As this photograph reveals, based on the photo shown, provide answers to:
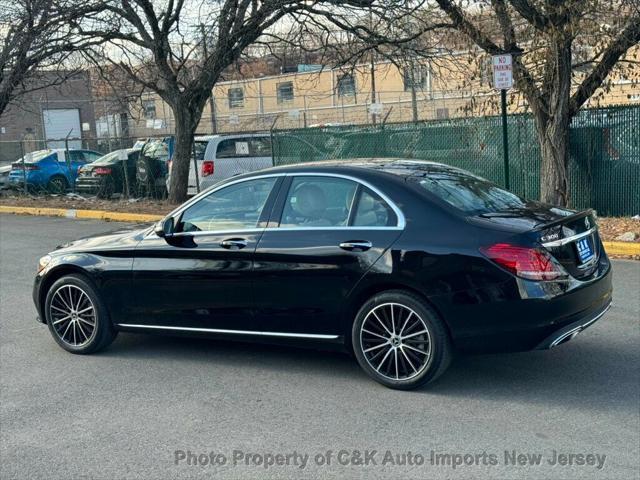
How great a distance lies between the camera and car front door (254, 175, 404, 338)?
5.18m

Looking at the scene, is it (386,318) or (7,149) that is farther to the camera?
(7,149)

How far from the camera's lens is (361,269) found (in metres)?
5.13

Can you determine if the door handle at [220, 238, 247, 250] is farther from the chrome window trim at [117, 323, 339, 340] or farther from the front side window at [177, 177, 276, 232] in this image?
the chrome window trim at [117, 323, 339, 340]

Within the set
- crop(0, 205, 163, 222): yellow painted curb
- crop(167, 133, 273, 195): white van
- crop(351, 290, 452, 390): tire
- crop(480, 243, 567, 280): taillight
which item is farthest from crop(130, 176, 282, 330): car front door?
crop(167, 133, 273, 195): white van

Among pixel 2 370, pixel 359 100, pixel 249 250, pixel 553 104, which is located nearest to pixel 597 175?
pixel 553 104

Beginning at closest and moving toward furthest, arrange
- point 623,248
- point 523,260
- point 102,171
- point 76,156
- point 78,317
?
point 523,260 < point 78,317 < point 623,248 < point 102,171 < point 76,156

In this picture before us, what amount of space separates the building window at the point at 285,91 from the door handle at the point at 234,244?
125ft

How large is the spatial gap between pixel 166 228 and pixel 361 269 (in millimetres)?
1751

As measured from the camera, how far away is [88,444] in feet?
14.8

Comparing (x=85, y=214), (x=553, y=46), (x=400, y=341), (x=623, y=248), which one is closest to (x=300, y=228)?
(x=400, y=341)

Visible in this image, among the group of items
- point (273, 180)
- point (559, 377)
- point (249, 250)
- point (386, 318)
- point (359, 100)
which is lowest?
point (559, 377)

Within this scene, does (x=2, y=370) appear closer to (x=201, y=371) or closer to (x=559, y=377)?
(x=201, y=371)

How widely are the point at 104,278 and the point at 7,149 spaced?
26339 mm

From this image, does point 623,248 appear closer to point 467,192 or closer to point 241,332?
point 467,192
